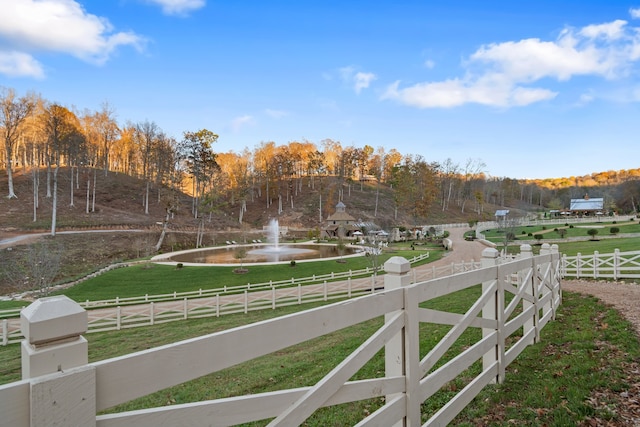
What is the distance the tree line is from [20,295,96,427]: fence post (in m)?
38.4

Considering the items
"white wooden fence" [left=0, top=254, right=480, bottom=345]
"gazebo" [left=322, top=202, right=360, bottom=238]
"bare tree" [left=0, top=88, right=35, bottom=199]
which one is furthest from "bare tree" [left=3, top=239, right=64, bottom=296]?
"gazebo" [left=322, top=202, right=360, bottom=238]

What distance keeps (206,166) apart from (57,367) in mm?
49489

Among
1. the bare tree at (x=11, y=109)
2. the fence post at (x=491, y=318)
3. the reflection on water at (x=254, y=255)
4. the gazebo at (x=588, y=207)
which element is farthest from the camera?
the gazebo at (x=588, y=207)

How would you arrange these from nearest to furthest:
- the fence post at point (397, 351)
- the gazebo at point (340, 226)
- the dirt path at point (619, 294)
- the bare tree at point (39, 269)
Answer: the fence post at point (397, 351)
the dirt path at point (619, 294)
the bare tree at point (39, 269)
the gazebo at point (340, 226)

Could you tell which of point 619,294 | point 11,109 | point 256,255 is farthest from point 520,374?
point 11,109

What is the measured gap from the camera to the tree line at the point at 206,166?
41.9m

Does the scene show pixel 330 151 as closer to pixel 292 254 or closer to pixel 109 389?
pixel 292 254

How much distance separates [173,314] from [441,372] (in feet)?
44.1

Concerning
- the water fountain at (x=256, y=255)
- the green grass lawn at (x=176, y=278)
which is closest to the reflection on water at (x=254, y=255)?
the water fountain at (x=256, y=255)

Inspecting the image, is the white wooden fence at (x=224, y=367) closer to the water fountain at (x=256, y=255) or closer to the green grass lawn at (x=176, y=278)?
the green grass lawn at (x=176, y=278)

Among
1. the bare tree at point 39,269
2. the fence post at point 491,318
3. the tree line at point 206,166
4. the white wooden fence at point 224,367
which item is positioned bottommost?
the bare tree at point 39,269

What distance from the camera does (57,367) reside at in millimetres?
Answer: 1275

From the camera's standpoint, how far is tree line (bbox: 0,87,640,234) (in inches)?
1650

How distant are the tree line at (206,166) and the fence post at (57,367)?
1511 inches
